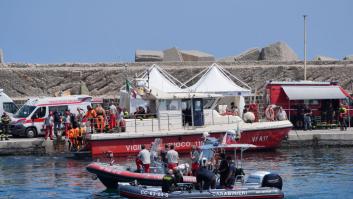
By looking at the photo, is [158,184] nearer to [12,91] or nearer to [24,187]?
[24,187]

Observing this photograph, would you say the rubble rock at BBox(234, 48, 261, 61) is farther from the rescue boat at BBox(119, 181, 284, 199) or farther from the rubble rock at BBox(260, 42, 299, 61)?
the rescue boat at BBox(119, 181, 284, 199)

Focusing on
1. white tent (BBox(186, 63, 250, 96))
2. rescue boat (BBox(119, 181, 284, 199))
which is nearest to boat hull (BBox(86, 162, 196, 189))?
rescue boat (BBox(119, 181, 284, 199))

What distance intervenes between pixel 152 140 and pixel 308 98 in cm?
991

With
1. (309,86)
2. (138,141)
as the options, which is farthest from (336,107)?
(138,141)

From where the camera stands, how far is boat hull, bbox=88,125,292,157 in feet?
126

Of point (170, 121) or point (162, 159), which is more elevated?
point (170, 121)

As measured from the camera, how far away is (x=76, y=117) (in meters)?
41.8

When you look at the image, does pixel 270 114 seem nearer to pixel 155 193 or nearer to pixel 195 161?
pixel 195 161

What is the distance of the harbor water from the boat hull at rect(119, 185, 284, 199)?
1870mm

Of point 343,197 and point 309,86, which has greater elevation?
point 309,86

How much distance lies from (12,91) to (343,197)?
29.6 meters

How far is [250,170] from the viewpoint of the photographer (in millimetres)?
33969

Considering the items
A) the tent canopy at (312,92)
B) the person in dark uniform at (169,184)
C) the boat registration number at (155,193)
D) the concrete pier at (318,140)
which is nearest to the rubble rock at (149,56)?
the tent canopy at (312,92)

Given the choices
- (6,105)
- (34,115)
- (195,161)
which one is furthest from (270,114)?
(195,161)
